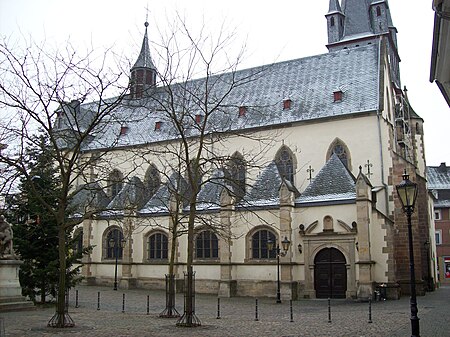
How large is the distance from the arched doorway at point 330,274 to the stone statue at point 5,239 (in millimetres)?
15976

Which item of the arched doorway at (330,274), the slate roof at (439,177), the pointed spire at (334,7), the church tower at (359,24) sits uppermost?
the pointed spire at (334,7)

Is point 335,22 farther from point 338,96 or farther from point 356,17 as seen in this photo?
point 338,96

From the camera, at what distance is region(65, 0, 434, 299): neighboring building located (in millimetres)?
27266

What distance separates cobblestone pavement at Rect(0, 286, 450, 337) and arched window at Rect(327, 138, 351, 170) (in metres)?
8.98

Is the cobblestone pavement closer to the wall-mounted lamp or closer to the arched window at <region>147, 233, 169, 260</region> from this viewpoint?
the wall-mounted lamp

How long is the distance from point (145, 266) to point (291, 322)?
18.5 m

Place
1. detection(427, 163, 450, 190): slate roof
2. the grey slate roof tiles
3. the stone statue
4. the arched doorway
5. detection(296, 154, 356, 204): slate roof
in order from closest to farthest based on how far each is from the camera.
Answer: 1. the stone statue
2. the arched doorway
3. detection(296, 154, 356, 204): slate roof
4. the grey slate roof tiles
5. detection(427, 163, 450, 190): slate roof

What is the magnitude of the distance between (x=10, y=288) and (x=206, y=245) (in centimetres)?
1514

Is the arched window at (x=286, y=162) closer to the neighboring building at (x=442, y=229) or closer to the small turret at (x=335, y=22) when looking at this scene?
the small turret at (x=335, y=22)

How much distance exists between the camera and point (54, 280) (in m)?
21.9

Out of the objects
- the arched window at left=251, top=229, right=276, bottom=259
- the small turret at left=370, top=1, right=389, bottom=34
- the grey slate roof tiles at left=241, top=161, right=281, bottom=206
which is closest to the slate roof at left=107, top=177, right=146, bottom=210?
the grey slate roof tiles at left=241, top=161, right=281, bottom=206

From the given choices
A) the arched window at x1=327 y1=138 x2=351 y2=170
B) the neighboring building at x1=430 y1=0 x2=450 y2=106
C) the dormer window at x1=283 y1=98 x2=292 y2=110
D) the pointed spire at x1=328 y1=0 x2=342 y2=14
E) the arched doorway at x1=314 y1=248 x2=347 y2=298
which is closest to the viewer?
the neighboring building at x1=430 y1=0 x2=450 y2=106

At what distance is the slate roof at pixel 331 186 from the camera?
27984 millimetres

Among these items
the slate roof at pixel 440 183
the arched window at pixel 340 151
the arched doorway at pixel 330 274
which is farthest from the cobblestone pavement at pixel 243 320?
the slate roof at pixel 440 183
